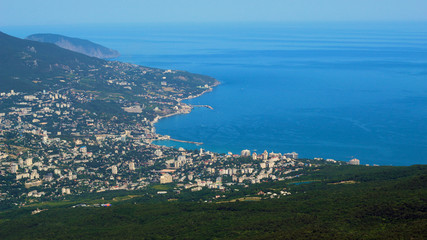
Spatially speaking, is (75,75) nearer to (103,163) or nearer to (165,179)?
(103,163)

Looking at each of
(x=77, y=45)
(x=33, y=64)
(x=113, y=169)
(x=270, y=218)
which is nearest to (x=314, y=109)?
(x=113, y=169)

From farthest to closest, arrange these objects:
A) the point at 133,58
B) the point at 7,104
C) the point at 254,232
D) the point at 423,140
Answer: the point at 133,58
the point at 7,104
the point at 423,140
the point at 254,232

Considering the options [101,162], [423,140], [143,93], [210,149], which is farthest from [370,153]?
[143,93]

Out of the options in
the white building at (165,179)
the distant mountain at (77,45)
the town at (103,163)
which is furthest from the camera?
the distant mountain at (77,45)

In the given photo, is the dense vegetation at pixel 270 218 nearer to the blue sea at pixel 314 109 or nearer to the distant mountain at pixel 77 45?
the blue sea at pixel 314 109

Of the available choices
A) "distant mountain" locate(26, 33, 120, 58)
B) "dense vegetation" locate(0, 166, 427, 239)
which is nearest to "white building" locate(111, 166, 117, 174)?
"dense vegetation" locate(0, 166, 427, 239)

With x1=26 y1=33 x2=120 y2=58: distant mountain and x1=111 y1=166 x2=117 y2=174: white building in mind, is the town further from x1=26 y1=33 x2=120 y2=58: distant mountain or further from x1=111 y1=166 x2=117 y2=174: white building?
x1=26 y1=33 x2=120 y2=58: distant mountain

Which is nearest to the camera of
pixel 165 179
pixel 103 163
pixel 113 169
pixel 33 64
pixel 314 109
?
pixel 165 179

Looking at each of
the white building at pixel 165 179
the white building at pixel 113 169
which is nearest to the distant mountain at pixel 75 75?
the white building at pixel 113 169

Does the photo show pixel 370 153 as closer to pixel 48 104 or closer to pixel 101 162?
pixel 101 162
